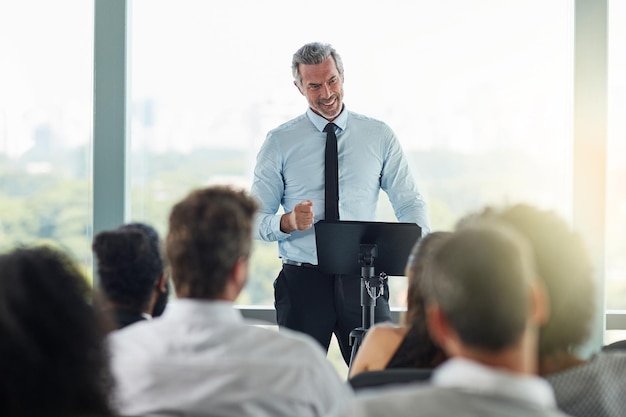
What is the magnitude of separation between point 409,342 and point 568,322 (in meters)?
0.45

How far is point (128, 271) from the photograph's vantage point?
2.30 meters

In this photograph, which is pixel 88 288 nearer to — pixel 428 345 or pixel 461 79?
pixel 428 345

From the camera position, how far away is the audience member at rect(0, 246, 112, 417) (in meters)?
1.19

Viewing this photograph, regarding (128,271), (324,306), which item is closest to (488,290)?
(128,271)

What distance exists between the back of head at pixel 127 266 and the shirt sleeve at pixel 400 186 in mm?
1811

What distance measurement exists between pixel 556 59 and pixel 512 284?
3579 mm

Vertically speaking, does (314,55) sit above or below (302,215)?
above

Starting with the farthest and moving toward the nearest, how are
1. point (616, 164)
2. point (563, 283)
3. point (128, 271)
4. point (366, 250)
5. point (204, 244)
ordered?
point (616, 164), point (366, 250), point (128, 271), point (204, 244), point (563, 283)

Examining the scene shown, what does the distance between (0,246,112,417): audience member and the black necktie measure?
263cm

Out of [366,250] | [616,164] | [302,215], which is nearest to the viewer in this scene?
[366,250]

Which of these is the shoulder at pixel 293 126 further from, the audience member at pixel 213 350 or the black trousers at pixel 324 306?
the audience member at pixel 213 350

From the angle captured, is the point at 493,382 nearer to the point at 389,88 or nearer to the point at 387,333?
the point at 387,333

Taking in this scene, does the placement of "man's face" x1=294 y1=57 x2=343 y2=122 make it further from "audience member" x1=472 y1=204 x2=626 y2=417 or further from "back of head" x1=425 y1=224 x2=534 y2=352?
"back of head" x1=425 y1=224 x2=534 y2=352

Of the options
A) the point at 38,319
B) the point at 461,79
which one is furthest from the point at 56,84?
the point at 38,319
